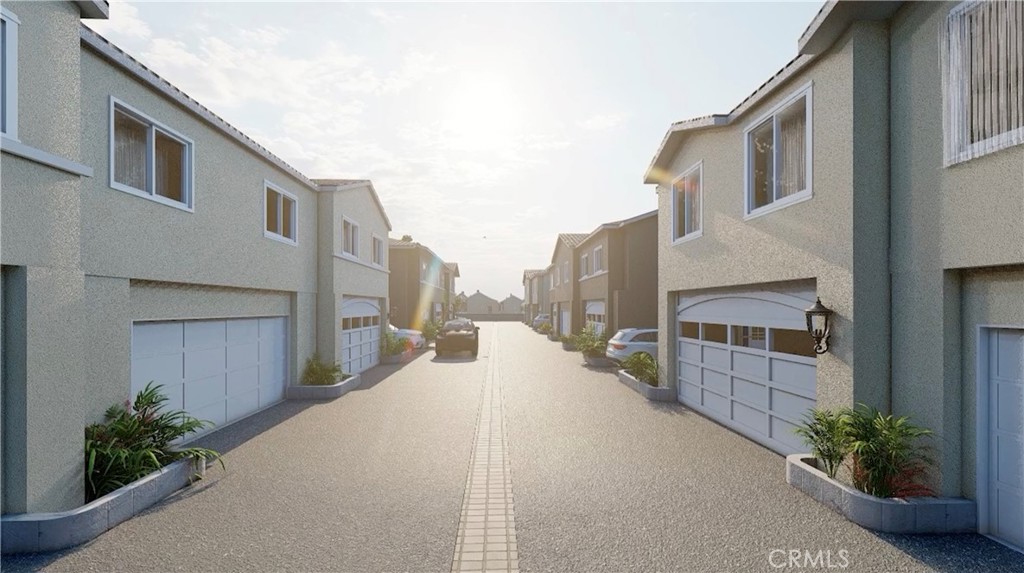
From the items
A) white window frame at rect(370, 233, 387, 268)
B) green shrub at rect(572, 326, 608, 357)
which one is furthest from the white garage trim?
white window frame at rect(370, 233, 387, 268)

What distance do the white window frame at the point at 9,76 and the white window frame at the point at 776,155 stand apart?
30.0ft

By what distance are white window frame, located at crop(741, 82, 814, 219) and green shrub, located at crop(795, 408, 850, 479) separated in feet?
9.61

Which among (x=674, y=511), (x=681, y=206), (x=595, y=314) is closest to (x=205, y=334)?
(x=674, y=511)

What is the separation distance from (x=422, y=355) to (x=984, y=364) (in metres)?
19.7

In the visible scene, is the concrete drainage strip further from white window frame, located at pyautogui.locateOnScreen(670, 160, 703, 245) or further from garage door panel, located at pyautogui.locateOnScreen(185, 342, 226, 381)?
white window frame, located at pyautogui.locateOnScreen(670, 160, 703, 245)

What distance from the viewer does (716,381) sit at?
9.48m

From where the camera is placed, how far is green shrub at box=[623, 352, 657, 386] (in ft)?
40.7

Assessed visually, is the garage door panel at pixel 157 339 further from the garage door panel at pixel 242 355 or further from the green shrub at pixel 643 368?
the green shrub at pixel 643 368

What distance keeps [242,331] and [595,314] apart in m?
16.8

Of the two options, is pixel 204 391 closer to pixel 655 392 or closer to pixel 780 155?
pixel 655 392

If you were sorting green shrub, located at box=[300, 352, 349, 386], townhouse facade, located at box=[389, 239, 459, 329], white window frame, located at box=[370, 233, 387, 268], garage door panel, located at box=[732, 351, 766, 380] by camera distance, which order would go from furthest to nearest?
townhouse facade, located at box=[389, 239, 459, 329]
white window frame, located at box=[370, 233, 387, 268]
green shrub, located at box=[300, 352, 349, 386]
garage door panel, located at box=[732, 351, 766, 380]

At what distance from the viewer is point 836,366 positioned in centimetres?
595

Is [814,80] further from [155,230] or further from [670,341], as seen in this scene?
[155,230]

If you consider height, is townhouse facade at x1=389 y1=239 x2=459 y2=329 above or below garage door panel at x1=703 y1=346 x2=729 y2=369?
above
